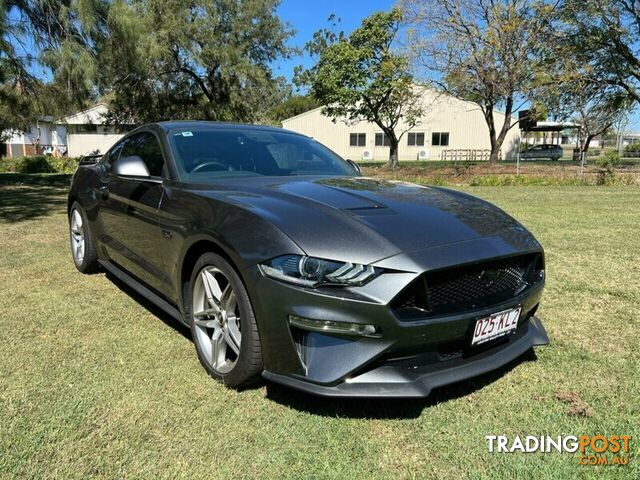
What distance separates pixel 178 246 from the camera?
2.96 m

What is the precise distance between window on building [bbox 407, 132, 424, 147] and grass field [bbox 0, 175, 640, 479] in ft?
132

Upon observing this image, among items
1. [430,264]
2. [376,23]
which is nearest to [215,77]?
[376,23]

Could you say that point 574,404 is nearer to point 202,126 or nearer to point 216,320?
point 216,320

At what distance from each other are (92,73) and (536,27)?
57.7ft

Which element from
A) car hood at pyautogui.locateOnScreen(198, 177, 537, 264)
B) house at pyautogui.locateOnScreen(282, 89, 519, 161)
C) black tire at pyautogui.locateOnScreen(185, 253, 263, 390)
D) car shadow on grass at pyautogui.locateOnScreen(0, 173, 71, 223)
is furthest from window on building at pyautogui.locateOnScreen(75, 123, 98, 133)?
black tire at pyautogui.locateOnScreen(185, 253, 263, 390)

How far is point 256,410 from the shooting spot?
249 cm

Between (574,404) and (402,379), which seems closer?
(402,379)

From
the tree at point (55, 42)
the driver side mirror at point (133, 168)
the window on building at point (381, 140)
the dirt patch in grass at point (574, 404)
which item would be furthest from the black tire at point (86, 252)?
the window on building at point (381, 140)

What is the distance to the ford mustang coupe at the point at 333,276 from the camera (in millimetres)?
2174

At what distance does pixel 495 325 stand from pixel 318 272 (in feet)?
3.02

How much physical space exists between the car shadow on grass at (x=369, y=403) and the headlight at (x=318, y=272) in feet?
2.07

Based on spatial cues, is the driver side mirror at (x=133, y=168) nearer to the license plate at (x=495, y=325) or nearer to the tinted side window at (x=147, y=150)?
the tinted side window at (x=147, y=150)

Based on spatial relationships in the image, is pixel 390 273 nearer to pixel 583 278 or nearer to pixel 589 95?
pixel 583 278

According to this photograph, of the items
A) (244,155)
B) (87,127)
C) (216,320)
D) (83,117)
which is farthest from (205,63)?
(216,320)
